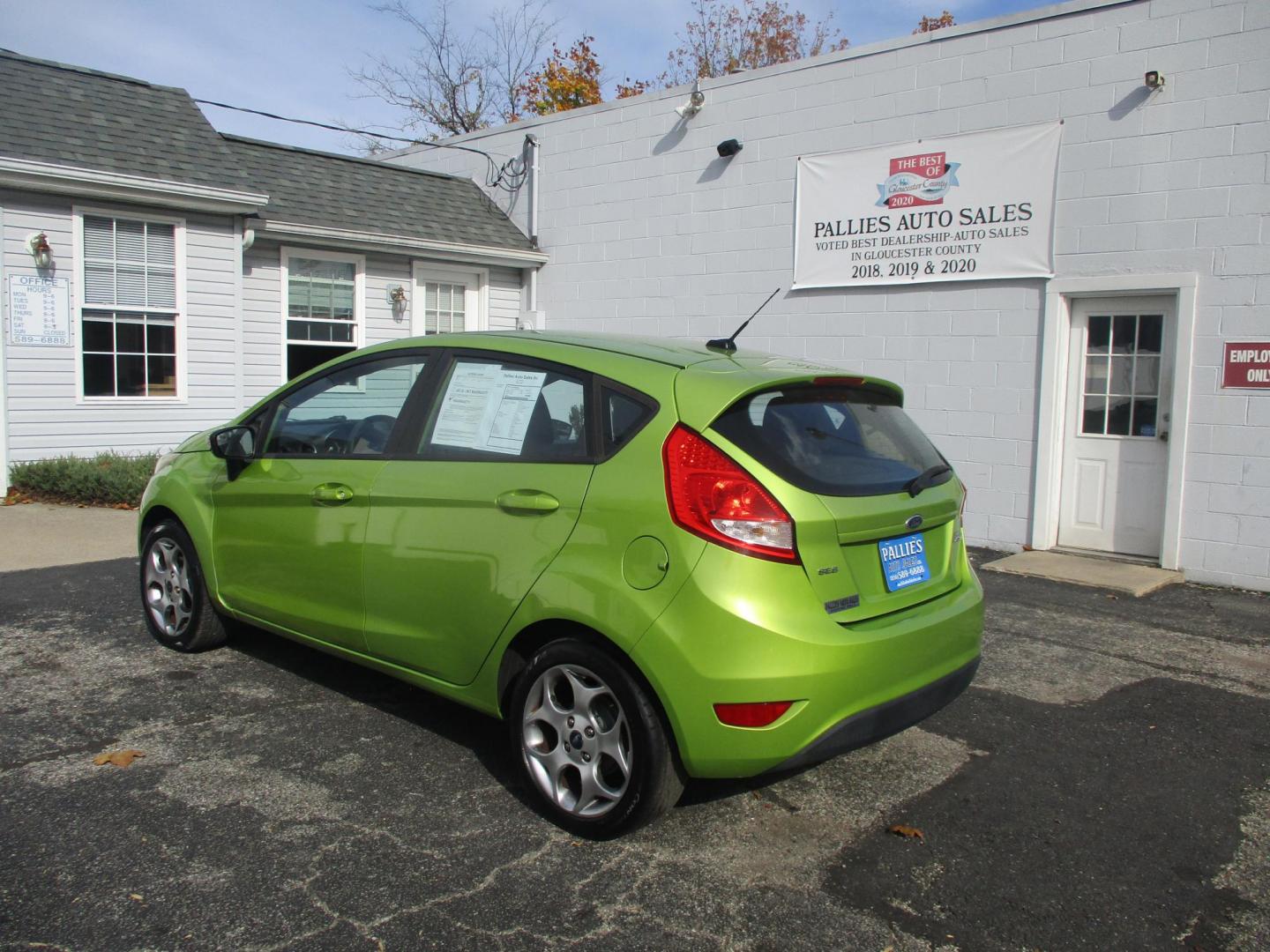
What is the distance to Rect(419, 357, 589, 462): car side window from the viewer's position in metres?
3.59

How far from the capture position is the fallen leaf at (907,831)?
3.48 m

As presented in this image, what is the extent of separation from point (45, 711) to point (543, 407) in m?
2.67

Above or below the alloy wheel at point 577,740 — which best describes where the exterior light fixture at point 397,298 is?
above

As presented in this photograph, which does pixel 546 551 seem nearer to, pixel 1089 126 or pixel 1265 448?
pixel 1265 448

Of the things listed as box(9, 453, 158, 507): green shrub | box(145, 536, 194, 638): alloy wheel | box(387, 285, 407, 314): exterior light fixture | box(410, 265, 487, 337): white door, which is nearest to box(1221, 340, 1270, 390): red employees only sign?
box(145, 536, 194, 638): alloy wheel

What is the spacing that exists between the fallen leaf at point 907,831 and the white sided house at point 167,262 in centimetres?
961

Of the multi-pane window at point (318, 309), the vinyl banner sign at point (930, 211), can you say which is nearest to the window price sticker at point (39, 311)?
the multi-pane window at point (318, 309)

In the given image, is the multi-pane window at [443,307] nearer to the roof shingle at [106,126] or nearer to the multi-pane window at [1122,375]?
the roof shingle at [106,126]

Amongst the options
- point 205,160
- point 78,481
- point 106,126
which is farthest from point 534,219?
point 78,481

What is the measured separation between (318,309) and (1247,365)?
961 centimetres

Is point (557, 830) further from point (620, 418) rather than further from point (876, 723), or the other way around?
point (620, 418)

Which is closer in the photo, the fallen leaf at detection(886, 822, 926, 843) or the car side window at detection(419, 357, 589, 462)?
the fallen leaf at detection(886, 822, 926, 843)

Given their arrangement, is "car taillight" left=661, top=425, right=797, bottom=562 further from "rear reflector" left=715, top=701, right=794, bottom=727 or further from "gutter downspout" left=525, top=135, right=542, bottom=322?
"gutter downspout" left=525, top=135, right=542, bottom=322

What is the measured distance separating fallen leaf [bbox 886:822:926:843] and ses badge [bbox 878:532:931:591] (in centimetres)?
84
